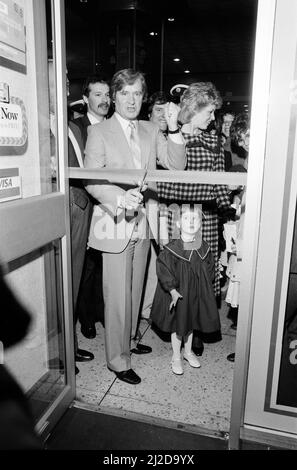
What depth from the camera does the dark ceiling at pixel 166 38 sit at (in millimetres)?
5566

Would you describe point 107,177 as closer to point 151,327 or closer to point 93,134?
point 93,134

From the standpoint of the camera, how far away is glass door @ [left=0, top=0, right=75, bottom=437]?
182 cm

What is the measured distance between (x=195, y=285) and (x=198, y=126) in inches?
41.0

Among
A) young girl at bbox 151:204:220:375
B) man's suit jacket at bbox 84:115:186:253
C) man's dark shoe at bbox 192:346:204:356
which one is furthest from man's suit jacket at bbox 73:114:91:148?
man's dark shoe at bbox 192:346:204:356

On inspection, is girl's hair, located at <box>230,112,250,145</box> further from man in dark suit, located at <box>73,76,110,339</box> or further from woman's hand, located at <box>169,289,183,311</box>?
woman's hand, located at <box>169,289,183,311</box>

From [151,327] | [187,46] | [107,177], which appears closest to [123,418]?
[151,327]

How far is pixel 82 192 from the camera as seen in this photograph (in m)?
2.61

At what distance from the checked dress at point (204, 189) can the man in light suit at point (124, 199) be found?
0.58 feet

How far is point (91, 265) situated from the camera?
3121 mm

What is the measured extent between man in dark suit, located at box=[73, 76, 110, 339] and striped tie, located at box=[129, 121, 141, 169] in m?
0.37

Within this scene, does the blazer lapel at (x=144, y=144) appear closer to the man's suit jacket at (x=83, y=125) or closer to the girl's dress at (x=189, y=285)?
the man's suit jacket at (x=83, y=125)

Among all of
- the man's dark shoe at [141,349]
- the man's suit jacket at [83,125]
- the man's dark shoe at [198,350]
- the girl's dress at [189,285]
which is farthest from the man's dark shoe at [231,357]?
the man's suit jacket at [83,125]

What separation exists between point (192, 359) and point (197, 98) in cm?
175

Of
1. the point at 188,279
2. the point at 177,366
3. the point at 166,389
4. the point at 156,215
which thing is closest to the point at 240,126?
the point at 156,215
